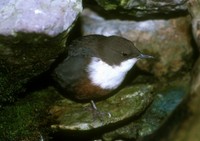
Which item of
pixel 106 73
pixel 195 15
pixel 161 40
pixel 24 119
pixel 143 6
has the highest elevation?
pixel 195 15

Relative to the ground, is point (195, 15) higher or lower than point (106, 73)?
higher

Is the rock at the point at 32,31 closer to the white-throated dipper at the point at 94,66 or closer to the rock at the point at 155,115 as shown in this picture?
the white-throated dipper at the point at 94,66

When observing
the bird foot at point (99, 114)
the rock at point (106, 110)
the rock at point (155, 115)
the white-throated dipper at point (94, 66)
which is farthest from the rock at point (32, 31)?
the rock at point (155, 115)

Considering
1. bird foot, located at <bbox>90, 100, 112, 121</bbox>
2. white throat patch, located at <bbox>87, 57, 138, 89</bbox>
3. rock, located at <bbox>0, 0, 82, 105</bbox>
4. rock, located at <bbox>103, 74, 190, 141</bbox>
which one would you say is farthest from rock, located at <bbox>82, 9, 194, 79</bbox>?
rock, located at <bbox>0, 0, 82, 105</bbox>

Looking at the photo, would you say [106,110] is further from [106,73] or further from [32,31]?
[32,31]

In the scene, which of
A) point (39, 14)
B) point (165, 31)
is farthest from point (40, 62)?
point (165, 31)

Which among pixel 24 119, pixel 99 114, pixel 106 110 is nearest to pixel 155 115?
pixel 106 110

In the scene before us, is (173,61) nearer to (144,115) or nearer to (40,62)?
(144,115)
